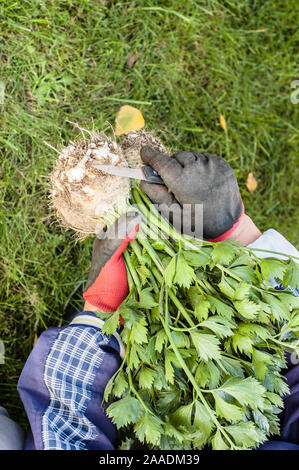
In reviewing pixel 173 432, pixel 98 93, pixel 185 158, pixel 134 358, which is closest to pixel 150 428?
pixel 173 432

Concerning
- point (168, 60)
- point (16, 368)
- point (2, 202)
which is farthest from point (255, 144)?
point (16, 368)

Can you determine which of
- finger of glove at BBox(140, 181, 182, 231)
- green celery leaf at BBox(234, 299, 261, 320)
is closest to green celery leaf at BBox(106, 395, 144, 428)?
green celery leaf at BBox(234, 299, 261, 320)

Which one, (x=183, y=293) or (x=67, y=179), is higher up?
(x=67, y=179)

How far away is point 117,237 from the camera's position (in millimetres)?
1308

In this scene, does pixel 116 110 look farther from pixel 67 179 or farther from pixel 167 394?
pixel 167 394

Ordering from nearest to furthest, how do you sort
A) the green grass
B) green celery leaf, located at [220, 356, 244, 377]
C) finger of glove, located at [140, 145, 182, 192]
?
green celery leaf, located at [220, 356, 244, 377] → finger of glove, located at [140, 145, 182, 192] → the green grass

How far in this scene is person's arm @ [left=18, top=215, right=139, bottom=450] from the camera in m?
1.23

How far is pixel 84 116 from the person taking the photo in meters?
1.86

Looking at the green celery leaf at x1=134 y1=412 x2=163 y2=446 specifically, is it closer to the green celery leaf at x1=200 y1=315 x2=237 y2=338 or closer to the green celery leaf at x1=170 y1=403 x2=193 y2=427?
the green celery leaf at x1=170 y1=403 x2=193 y2=427

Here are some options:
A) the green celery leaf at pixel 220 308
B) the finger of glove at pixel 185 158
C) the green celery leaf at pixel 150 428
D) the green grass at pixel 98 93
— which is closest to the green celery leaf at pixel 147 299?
the green celery leaf at pixel 220 308

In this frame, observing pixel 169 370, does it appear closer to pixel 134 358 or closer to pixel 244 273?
pixel 134 358

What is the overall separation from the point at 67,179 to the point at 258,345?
2.60 feet

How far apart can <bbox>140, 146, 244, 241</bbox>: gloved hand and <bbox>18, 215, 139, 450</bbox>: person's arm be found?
0.59ft

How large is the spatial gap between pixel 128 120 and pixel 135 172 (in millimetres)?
655
